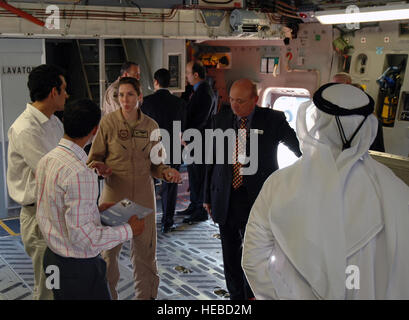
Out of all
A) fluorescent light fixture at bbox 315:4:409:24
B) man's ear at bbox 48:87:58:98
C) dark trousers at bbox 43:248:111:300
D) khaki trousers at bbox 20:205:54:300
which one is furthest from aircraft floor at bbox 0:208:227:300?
fluorescent light fixture at bbox 315:4:409:24

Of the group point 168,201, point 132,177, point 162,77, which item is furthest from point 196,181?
point 132,177

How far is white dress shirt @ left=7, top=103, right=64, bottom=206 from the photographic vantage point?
3.05m

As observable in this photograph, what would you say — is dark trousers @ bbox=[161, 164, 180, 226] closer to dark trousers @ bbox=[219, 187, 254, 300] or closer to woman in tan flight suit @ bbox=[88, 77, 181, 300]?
woman in tan flight suit @ bbox=[88, 77, 181, 300]

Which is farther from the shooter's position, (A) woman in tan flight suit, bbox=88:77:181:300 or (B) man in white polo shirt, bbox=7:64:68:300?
(A) woman in tan flight suit, bbox=88:77:181:300

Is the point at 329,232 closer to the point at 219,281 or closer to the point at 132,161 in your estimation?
the point at 132,161

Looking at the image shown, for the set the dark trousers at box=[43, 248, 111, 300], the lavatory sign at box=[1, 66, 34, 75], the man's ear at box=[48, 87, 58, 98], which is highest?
the lavatory sign at box=[1, 66, 34, 75]

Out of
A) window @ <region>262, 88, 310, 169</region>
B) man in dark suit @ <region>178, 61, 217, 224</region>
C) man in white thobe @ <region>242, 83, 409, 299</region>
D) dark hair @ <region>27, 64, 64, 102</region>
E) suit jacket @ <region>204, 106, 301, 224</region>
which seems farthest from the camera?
window @ <region>262, 88, 310, 169</region>

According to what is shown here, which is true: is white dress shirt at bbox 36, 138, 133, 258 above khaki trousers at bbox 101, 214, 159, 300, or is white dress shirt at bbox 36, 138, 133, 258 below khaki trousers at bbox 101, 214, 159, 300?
above

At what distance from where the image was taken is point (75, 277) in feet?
8.59

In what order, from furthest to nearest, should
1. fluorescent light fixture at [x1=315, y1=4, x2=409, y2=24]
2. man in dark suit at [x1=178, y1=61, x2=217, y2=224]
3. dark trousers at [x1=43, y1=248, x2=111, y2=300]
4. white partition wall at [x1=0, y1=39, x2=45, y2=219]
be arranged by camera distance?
man in dark suit at [x1=178, y1=61, x2=217, y2=224]
white partition wall at [x1=0, y1=39, x2=45, y2=219]
fluorescent light fixture at [x1=315, y1=4, x2=409, y2=24]
dark trousers at [x1=43, y1=248, x2=111, y2=300]

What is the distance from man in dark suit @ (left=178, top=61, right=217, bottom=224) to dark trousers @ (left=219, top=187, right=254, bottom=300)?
2.32m

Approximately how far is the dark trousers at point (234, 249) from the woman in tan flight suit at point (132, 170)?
542mm

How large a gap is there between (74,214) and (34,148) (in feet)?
2.59
